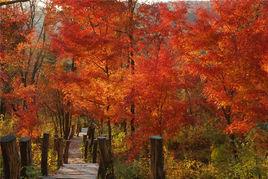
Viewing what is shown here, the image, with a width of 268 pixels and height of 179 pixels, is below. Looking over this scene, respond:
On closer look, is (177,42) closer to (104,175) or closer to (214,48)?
(214,48)

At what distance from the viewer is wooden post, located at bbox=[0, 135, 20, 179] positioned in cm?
802

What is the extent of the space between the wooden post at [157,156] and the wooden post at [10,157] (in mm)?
2933

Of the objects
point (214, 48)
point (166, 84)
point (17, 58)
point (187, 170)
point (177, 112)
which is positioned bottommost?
point (187, 170)

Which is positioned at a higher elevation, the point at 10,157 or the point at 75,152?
the point at 10,157

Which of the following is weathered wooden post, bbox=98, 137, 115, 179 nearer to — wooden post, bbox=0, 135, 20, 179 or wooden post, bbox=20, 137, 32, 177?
wooden post, bbox=20, 137, 32, 177

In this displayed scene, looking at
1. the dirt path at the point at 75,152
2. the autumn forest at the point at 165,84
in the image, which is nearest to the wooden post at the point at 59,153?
the autumn forest at the point at 165,84

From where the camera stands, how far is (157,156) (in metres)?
7.43

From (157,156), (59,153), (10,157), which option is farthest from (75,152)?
(157,156)

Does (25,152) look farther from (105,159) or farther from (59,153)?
(59,153)

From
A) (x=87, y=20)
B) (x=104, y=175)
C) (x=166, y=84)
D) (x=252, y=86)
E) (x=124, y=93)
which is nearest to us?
(x=104, y=175)

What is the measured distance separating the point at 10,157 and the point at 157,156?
314 centimetres

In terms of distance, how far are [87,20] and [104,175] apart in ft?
31.2

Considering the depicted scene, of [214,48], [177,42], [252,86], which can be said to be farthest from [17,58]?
[252,86]

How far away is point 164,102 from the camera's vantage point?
669 inches
